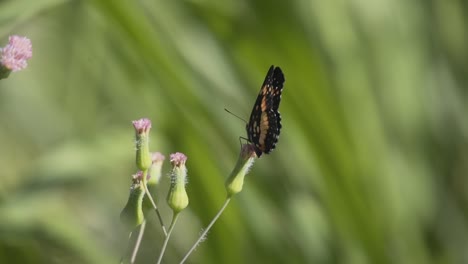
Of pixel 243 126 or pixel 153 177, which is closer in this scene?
pixel 153 177

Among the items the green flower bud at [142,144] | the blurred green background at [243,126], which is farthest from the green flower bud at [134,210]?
the blurred green background at [243,126]

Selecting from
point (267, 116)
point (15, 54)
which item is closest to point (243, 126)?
point (267, 116)

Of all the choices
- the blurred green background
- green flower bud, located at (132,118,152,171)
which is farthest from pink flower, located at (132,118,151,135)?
the blurred green background

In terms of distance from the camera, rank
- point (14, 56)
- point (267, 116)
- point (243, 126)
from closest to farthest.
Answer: point (14, 56) < point (267, 116) < point (243, 126)

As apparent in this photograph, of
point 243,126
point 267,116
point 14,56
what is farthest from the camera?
point 243,126

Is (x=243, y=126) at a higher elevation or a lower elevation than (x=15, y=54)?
lower

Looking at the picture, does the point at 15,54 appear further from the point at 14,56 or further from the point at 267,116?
the point at 267,116

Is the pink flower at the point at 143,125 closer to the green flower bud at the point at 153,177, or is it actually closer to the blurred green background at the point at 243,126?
the green flower bud at the point at 153,177
